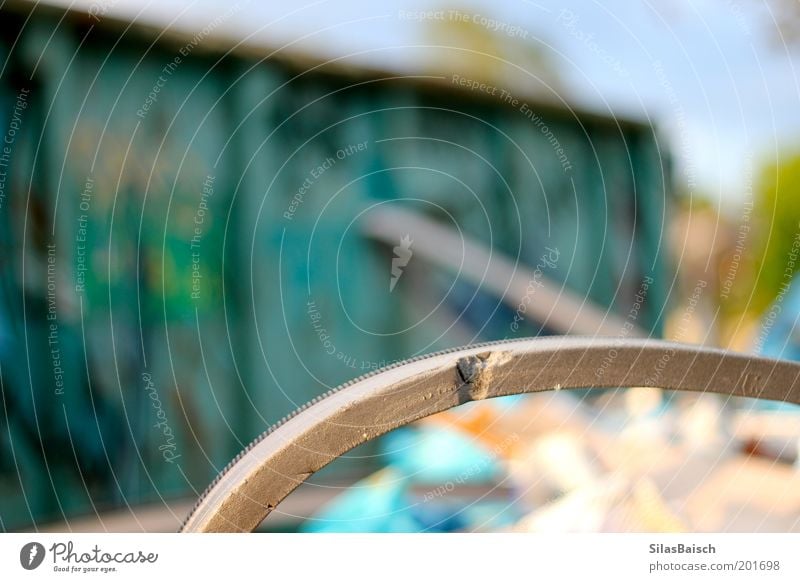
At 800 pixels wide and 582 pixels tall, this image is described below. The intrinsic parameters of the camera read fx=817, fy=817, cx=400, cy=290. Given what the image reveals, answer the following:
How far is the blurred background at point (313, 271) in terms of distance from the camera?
1182 mm

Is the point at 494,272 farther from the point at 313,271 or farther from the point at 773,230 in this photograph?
the point at 773,230

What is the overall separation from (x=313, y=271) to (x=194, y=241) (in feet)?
0.76

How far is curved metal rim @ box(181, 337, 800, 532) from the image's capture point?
1.79ft

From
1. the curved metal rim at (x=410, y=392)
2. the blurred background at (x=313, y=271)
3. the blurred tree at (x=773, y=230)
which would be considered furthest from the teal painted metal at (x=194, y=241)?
the blurred tree at (x=773, y=230)

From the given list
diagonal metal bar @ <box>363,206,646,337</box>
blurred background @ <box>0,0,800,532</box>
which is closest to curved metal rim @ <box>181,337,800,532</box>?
blurred background @ <box>0,0,800,532</box>

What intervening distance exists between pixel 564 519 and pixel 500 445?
14.1 inches

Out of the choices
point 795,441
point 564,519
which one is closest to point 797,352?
point 795,441

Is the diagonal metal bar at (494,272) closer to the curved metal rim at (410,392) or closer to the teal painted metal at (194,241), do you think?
the teal painted metal at (194,241)

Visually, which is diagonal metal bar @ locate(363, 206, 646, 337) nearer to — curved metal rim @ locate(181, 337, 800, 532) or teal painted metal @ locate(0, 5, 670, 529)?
teal painted metal @ locate(0, 5, 670, 529)

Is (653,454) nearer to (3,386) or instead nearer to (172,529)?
(172,529)

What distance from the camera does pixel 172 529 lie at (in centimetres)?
119

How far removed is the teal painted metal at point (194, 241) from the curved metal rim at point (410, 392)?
679mm

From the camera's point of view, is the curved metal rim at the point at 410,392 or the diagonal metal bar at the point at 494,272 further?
the diagonal metal bar at the point at 494,272

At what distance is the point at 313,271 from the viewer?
1.46 meters
